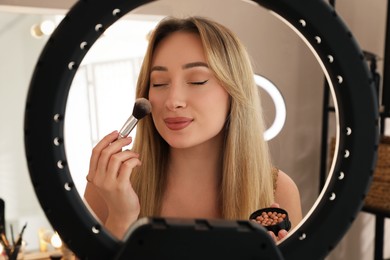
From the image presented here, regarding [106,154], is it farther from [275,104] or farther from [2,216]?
[2,216]

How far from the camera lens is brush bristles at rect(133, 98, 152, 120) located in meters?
0.25

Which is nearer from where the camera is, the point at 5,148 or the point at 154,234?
the point at 154,234

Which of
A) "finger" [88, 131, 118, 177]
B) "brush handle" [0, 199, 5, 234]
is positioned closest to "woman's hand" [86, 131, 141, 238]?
"finger" [88, 131, 118, 177]

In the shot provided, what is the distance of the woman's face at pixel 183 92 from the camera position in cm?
25

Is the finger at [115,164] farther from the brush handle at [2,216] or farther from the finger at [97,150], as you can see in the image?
the brush handle at [2,216]

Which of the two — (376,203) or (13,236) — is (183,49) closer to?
(13,236)

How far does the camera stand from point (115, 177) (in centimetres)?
24

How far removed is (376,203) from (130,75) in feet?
4.11

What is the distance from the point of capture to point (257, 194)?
27 cm

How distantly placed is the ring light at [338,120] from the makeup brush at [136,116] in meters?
0.05

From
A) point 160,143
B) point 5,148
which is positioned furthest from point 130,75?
point 5,148

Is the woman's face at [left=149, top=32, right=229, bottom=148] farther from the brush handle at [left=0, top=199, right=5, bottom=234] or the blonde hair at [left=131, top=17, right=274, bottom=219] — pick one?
the brush handle at [left=0, top=199, right=5, bottom=234]

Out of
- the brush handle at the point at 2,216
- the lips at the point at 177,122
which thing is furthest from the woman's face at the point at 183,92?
the brush handle at the point at 2,216

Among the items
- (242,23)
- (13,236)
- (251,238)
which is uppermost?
(242,23)
